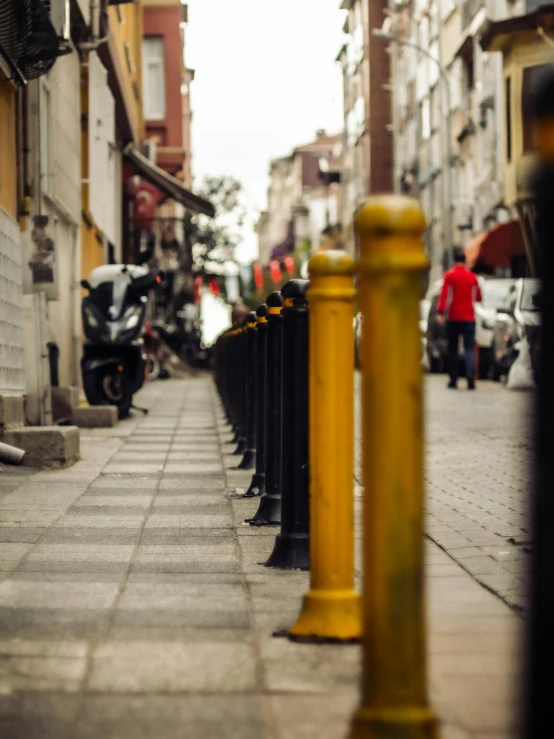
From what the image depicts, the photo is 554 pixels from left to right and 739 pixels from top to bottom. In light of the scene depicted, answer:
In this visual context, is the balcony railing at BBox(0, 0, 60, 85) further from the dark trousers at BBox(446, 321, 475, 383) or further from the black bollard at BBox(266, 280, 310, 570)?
the dark trousers at BBox(446, 321, 475, 383)

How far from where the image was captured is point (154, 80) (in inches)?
1596

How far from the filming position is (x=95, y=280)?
49.6ft

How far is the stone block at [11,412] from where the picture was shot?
9.27 metres

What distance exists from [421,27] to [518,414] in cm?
3854

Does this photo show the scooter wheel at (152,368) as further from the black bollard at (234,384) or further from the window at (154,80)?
the window at (154,80)

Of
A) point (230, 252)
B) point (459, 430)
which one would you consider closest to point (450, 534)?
point (459, 430)

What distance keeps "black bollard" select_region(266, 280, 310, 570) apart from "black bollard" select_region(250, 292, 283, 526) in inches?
49.1

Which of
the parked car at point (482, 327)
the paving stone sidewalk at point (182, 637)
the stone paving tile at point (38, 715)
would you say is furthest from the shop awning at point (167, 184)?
the stone paving tile at point (38, 715)

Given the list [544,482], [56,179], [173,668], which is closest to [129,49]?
[56,179]

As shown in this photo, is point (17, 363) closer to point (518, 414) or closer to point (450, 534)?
point (450, 534)

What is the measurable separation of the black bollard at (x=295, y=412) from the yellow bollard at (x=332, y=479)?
0.90 m

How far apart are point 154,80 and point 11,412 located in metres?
32.2

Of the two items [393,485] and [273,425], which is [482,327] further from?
[393,485]

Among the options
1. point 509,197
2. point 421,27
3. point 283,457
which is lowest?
point 283,457
